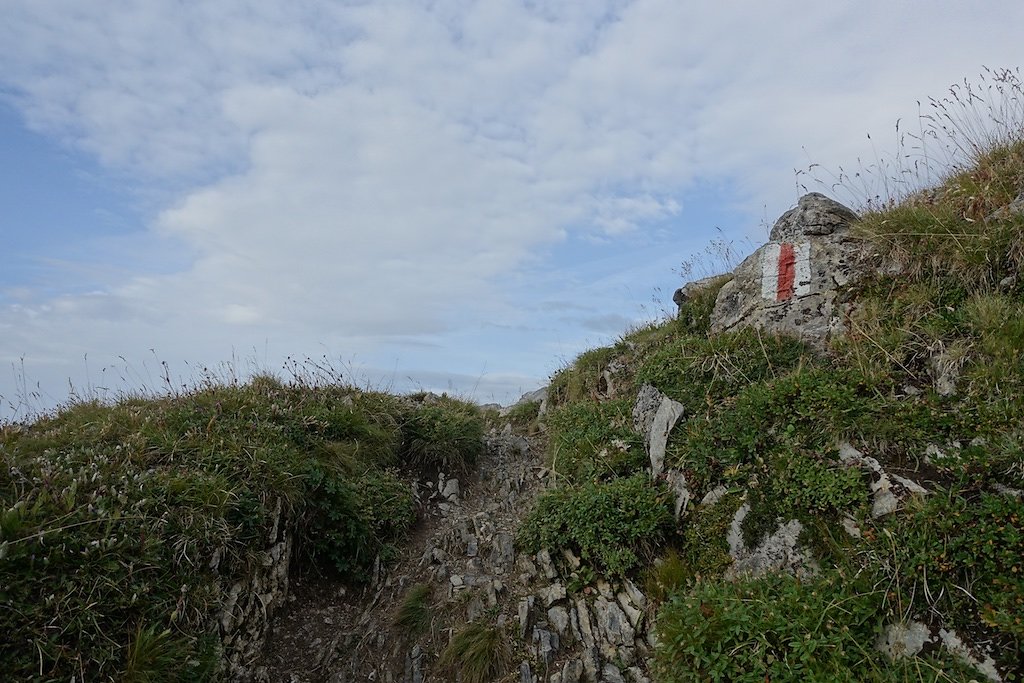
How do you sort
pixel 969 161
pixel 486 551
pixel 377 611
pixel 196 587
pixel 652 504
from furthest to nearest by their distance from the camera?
pixel 969 161
pixel 486 551
pixel 377 611
pixel 652 504
pixel 196 587

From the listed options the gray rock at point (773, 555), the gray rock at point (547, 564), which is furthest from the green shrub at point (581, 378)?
the gray rock at point (773, 555)

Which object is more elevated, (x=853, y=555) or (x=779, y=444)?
(x=779, y=444)

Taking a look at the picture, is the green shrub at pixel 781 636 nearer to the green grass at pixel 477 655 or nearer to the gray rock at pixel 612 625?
the gray rock at pixel 612 625

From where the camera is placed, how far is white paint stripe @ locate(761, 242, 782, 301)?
878cm

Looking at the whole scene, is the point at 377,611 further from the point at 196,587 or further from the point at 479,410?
the point at 479,410

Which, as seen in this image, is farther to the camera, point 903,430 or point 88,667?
point 903,430

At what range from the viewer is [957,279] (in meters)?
6.96

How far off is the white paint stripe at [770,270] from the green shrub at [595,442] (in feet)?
8.63

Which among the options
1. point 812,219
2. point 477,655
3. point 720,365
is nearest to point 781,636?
point 477,655

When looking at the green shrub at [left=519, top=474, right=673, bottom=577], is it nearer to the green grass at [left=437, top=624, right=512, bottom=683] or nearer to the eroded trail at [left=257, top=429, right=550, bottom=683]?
the eroded trail at [left=257, top=429, right=550, bottom=683]

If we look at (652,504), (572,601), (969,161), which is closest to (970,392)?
(652,504)

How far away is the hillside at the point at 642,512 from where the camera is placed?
444 centimetres

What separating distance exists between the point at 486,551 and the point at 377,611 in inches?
58.9

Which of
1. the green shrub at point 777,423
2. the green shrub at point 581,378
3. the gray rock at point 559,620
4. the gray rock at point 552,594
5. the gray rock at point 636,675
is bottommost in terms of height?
the gray rock at point 636,675
